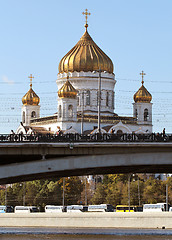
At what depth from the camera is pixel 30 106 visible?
107m

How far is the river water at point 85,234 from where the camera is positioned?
143 ft

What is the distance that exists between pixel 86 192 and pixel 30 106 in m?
24.6

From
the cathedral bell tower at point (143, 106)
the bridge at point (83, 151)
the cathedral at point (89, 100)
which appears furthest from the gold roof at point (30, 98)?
the bridge at point (83, 151)

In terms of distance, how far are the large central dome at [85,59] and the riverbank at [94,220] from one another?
1923 inches

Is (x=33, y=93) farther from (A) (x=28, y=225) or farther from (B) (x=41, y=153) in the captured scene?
(B) (x=41, y=153)

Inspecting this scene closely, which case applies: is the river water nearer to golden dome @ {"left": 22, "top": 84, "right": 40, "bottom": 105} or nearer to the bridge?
the bridge

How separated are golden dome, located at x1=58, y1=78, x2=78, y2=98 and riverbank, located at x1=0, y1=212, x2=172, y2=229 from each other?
42.8 m

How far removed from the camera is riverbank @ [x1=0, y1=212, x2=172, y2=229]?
49.2m

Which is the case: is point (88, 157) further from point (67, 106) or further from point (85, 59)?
point (85, 59)

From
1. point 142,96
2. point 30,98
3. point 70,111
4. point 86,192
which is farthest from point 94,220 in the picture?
point 30,98

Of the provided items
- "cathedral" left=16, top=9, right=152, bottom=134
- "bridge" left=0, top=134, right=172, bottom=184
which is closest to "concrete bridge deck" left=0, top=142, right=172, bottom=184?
"bridge" left=0, top=134, right=172, bottom=184

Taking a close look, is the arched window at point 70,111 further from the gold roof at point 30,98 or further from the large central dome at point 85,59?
the gold roof at point 30,98

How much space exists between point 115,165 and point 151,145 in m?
2.28

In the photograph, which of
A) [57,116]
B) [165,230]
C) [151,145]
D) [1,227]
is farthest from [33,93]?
[151,145]
